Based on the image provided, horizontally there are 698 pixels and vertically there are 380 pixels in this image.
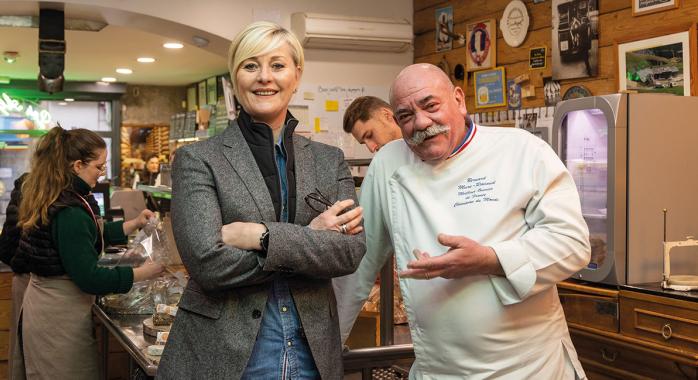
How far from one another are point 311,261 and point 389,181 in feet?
1.34

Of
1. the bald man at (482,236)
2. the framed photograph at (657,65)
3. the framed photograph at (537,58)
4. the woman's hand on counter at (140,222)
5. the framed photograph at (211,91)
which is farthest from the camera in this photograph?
the framed photograph at (211,91)

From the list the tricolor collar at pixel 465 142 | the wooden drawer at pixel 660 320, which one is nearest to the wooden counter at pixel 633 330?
the wooden drawer at pixel 660 320

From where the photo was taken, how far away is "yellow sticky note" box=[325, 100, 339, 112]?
5844 millimetres

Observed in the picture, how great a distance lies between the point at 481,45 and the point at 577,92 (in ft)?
3.50

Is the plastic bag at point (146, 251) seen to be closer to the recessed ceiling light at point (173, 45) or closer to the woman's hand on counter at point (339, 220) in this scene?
the woman's hand on counter at point (339, 220)

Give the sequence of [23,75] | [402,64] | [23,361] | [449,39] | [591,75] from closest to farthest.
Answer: [23,361] → [591,75] → [449,39] → [402,64] → [23,75]

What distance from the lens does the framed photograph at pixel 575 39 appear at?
4305mm

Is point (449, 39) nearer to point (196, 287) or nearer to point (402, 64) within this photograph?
point (402, 64)

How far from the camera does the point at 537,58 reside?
4.77 meters

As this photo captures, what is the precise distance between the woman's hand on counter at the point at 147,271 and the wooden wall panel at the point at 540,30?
2.52 metres

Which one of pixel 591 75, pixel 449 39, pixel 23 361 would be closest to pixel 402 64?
pixel 449 39

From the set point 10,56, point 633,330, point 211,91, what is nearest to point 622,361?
point 633,330

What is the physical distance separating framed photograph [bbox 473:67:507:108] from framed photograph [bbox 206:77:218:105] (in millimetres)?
7002

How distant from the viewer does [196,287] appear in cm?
172
